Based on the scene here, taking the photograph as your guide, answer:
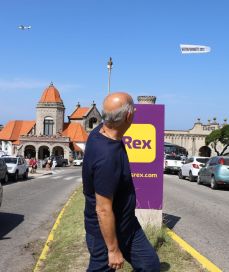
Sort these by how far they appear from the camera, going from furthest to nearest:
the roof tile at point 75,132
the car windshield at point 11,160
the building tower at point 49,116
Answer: the roof tile at point 75,132, the building tower at point 49,116, the car windshield at point 11,160

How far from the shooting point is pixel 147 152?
8578 mm

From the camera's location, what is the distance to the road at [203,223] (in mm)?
7992

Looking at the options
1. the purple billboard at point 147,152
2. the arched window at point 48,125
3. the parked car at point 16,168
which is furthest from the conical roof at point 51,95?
the purple billboard at point 147,152

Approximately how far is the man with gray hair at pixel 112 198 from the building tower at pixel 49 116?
83673 mm

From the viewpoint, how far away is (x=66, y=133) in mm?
91000

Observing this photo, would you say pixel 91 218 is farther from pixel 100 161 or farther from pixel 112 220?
pixel 100 161

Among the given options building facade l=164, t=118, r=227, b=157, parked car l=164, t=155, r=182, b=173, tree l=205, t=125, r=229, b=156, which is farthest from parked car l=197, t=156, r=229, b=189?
building facade l=164, t=118, r=227, b=157

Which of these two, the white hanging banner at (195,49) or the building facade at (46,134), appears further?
the building facade at (46,134)

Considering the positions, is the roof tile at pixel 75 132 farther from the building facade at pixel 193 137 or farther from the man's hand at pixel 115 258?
the man's hand at pixel 115 258

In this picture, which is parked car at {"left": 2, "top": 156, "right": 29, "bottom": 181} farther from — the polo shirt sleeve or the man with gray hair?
the polo shirt sleeve

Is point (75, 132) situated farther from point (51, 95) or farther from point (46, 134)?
point (51, 95)

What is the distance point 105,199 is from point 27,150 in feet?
267

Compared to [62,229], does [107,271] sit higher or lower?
higher

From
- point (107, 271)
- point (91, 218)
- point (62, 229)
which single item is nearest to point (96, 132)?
point (91, 218)
